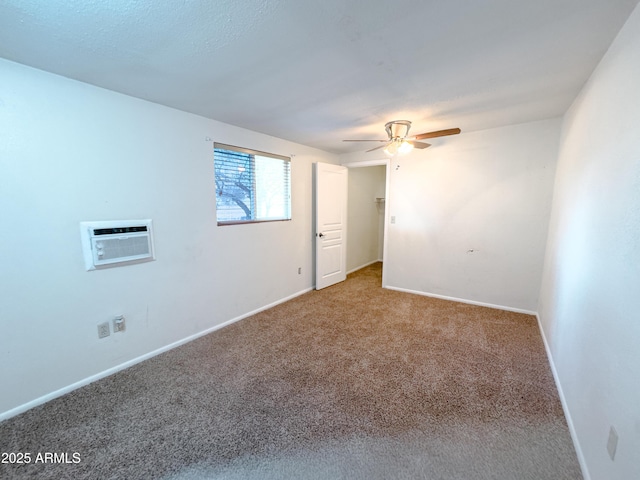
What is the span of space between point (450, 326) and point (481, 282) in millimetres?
1005

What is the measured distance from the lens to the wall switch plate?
111 cm

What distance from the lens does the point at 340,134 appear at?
331cm

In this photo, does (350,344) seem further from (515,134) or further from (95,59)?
(515,134)

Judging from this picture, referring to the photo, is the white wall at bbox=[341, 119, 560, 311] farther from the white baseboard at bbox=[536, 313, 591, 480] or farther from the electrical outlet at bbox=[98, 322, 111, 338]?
the electrical outlet at bbox=[98, 322, 111, 338]

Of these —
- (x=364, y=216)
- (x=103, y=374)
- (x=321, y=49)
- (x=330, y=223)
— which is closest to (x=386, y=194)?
(x=330, y=223)

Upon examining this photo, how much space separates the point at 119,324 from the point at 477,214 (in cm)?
420

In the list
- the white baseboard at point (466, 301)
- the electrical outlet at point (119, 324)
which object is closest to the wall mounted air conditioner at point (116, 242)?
the electrical outlet at point (119, 324)

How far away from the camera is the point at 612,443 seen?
113 cm

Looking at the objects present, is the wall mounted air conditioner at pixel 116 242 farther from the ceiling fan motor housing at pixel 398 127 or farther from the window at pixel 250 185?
the ceiling fan motor housing at pixel 398 127

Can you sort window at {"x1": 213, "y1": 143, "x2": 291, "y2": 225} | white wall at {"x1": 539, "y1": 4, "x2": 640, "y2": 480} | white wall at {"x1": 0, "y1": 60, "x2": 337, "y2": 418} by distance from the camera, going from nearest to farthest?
white wall at {"x1": 539, "y1": 4, "x2": 640, "y2": 480} → white wall at {"x1": 0, "y1": 60, "x2": 337, "y2": 418} → window at {"x1": 213, "y1": 143, "x2": 291, "y2": 225}

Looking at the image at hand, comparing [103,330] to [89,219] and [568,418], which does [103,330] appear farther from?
[568,418]

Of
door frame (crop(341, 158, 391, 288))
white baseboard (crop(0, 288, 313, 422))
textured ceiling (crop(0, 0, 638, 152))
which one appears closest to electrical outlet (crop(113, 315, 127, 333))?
white baseboard (crop(0, 288, 313, 422))

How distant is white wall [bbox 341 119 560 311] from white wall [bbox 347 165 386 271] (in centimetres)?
127

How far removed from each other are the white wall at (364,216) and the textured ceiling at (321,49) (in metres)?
3.01
